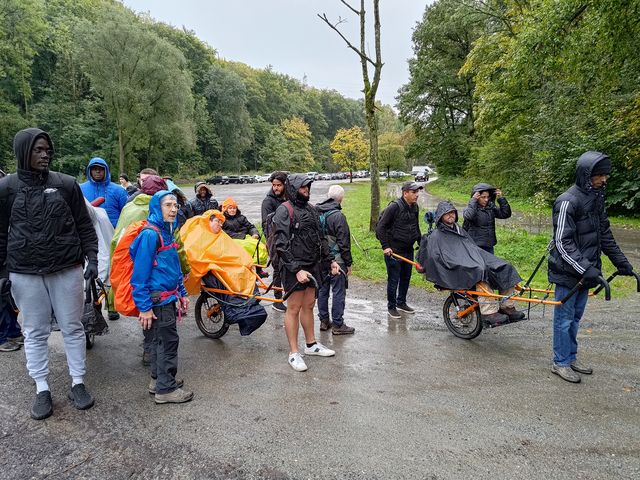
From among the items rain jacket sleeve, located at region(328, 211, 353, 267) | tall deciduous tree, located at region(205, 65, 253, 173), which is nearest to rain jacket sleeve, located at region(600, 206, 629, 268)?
rain jacket sleeve, located at region(328, 211, 353, 267)

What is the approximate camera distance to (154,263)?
144 inches

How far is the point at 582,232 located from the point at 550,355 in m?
1.49

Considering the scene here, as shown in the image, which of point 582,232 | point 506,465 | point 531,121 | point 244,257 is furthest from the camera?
point 531,121

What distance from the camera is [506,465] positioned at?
290 cm

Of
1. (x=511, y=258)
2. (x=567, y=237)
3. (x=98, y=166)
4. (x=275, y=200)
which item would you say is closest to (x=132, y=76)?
(x=98, y=166)

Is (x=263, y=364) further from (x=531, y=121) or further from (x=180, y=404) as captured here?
(x=531, y=121)

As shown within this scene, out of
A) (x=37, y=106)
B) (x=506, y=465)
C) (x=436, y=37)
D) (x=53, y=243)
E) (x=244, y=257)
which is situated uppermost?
(x=436, y=37)

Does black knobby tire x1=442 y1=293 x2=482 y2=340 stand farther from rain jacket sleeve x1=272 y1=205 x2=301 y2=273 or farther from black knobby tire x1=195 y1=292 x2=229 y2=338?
black knobby tire x1=195 y1=292 x2=229 y2=338

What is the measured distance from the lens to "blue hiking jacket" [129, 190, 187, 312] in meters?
3.58

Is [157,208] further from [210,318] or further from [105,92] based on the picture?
[105,92]

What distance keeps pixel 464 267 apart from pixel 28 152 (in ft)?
14.4

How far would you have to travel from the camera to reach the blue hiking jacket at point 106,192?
5859 millimetres

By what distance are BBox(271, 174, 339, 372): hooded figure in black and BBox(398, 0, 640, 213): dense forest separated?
771cm

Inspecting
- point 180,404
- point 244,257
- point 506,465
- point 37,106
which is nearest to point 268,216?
point 244,257
